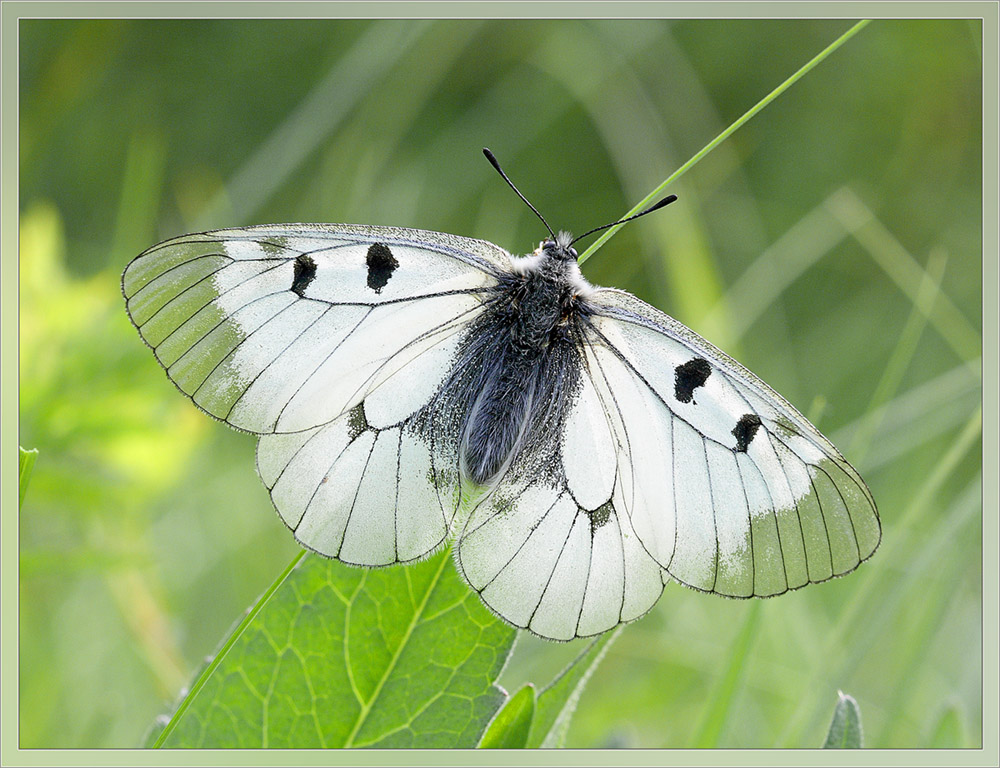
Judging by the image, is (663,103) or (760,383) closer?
(760,383)

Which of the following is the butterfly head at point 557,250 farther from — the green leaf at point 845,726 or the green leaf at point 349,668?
the green leaf at point 845,726

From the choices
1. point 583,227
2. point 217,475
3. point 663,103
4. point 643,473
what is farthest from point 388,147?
point 643,473

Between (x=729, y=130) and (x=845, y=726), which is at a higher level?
(x=729, y=130)

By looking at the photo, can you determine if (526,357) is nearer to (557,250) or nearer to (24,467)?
(557,250)

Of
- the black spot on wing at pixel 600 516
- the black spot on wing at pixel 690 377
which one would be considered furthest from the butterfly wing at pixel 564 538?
the black spot on wing at pixel 690 377

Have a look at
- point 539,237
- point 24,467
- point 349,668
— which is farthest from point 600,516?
point 539,237

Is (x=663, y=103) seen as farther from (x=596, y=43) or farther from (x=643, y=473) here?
(x=643, y=473)
